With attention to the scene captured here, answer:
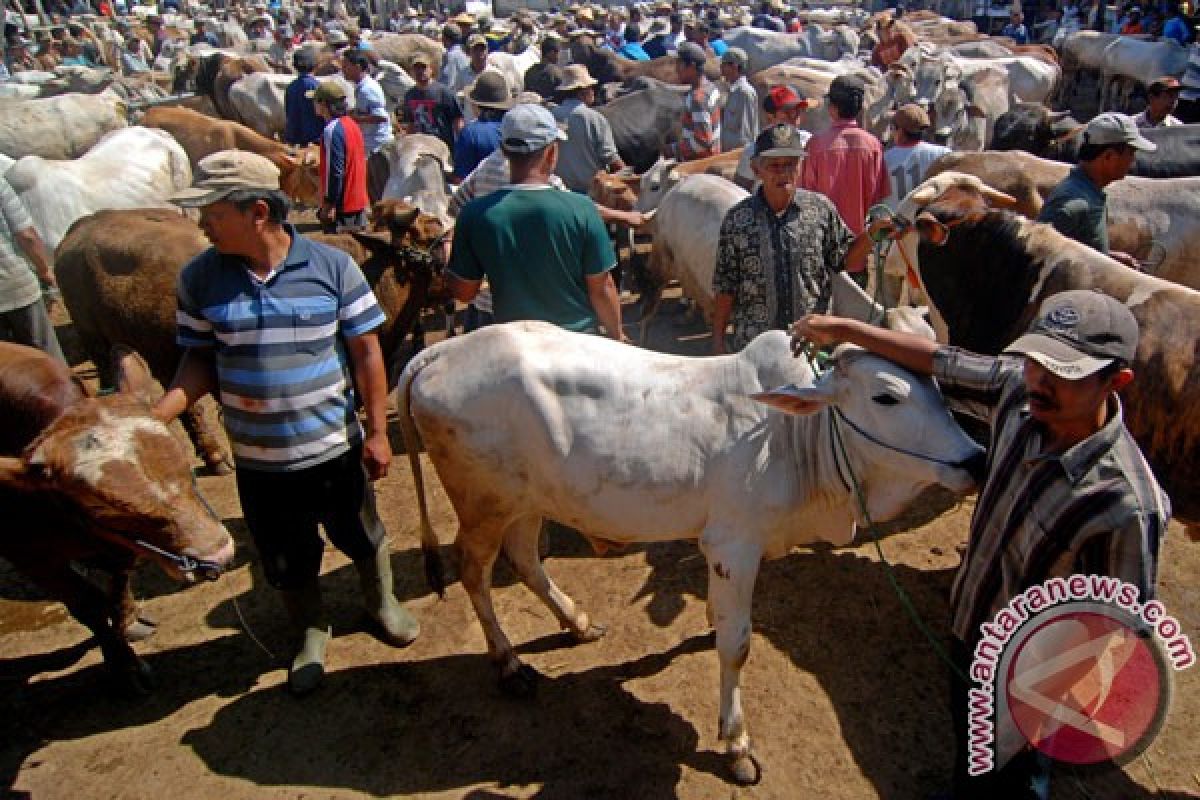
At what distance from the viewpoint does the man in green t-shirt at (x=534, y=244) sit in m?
3.97

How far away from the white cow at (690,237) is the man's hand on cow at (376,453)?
3799mm

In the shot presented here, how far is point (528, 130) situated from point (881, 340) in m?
2.09

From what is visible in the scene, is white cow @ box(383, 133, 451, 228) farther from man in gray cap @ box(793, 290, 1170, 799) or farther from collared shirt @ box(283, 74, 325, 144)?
man in gray cap @ box(793, 290, 1170, 799)

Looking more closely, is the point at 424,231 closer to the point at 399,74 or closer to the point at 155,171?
the point at 155,171

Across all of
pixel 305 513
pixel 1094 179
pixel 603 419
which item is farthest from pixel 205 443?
pixel 1094 179

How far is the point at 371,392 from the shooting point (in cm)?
371

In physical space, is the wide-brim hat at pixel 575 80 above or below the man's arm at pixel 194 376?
above

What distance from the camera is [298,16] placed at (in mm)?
31406

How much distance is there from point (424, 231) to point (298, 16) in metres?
30.7

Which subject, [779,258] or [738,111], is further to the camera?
[738,111]

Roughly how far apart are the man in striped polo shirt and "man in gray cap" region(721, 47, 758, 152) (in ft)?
28.6

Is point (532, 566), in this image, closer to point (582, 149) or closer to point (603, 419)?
point (603, 419)

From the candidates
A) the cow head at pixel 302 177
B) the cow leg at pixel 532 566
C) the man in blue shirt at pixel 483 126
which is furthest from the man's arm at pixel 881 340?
the cow head at pixel 302 177

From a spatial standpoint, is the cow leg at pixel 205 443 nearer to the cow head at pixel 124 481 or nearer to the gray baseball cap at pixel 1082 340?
the cow head at pixel 124 481
